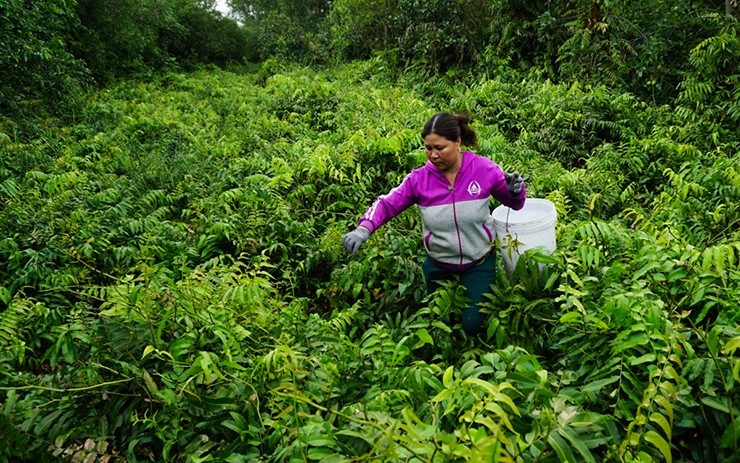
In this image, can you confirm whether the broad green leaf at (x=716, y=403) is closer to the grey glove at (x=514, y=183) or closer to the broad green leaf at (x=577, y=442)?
the broad green leaf at (x=577, y=442)

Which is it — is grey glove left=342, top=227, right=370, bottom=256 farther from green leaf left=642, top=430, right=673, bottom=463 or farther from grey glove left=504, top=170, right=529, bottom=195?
green leaf left=642, top=430, right=673, bottom=463

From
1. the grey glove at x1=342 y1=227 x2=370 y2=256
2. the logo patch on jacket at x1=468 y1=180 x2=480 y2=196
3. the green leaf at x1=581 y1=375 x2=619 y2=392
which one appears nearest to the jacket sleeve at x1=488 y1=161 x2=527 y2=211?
the logo patch on jacket at x1=468 y1=180 x2=480 y2=196

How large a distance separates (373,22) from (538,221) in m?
14.1

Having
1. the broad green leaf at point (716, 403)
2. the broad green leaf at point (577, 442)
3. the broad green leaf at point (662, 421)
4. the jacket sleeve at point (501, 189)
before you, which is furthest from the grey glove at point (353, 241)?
the broad green leaf at point (716, 403)

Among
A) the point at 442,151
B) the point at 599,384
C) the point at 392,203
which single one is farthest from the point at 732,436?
the point at 392,203

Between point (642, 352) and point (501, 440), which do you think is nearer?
point (501, 440)

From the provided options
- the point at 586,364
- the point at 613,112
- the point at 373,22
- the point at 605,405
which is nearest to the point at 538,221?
the point at 586,364

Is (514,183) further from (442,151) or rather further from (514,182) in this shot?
(442,151)

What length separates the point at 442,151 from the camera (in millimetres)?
3135

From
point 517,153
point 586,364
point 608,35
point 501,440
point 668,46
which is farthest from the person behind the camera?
point 608,35

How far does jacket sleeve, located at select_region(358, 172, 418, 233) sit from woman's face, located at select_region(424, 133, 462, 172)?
0.85ft

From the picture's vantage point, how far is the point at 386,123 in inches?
298

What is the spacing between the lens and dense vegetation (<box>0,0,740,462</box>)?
218cm

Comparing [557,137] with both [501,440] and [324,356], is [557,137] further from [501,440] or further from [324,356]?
[501,440]
